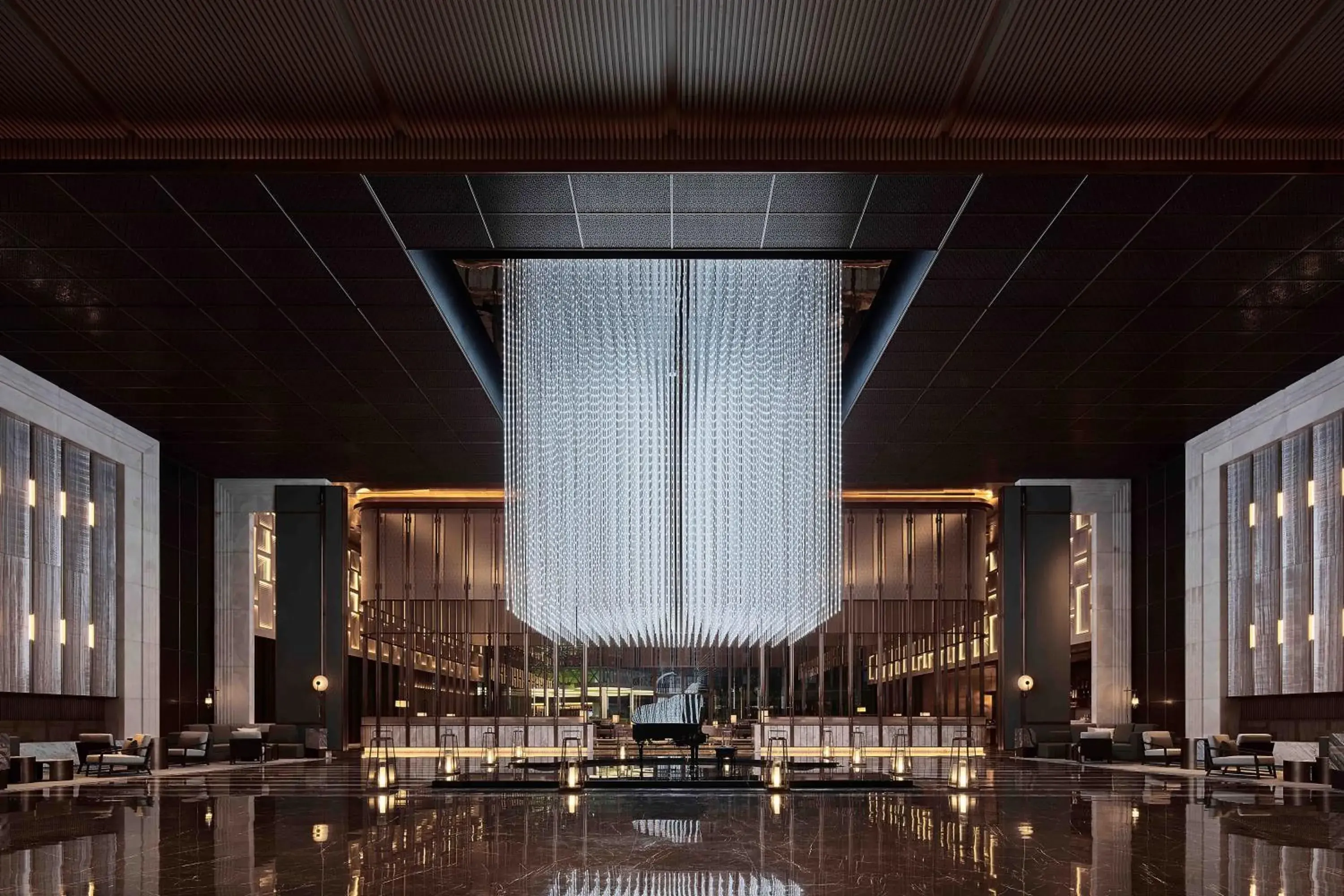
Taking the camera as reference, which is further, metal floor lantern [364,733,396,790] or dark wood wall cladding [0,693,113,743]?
dark wood wall cladding [0,693,113,743]

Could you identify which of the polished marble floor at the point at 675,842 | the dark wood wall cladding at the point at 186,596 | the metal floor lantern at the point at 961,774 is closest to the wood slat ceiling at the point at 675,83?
the polished marble floor at the point at 675,842

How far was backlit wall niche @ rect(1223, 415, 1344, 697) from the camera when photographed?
1662 cm

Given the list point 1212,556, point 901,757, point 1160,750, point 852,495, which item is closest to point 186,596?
point 852,495

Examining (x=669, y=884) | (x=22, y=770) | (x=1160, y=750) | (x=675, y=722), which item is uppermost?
(x=669, y=884)

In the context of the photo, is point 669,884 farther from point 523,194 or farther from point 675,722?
point 675,722

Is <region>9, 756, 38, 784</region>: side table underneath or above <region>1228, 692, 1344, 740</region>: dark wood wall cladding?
underneath

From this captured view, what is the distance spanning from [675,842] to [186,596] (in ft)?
54.1

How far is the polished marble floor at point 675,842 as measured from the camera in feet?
23.7

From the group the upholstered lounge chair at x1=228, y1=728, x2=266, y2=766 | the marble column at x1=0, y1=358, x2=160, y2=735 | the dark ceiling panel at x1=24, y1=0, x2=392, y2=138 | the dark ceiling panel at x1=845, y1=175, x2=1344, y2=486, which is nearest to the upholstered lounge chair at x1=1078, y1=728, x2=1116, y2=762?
the dark ceiling panel at x1=845, y1=175, x2=1344, y2=486

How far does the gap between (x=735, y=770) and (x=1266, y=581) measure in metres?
7.75

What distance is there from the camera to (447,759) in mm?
20875

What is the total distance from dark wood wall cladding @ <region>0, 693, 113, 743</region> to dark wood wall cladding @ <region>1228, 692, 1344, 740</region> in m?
16.0

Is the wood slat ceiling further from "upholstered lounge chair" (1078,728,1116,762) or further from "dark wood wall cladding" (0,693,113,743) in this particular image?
"upholstered lounge chair" (1078,728,1116,762)

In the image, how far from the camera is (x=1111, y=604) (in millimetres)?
25141
